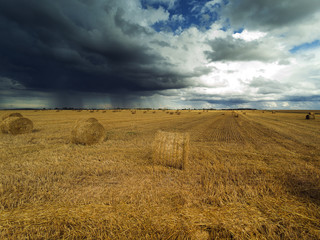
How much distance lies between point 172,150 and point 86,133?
7092 millimetres

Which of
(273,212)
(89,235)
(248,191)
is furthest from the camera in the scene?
(248,191)

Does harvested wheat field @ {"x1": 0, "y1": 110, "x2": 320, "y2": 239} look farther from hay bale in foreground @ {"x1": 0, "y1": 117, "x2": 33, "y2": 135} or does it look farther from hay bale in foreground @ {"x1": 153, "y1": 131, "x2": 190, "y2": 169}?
hay bale in foreground @ {"x1": 0, "y1": 117, "x2": 33, "y2": 135}

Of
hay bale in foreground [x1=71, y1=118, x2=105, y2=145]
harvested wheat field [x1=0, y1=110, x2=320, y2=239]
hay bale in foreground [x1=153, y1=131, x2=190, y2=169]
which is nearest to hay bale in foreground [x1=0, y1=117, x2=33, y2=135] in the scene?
hay bale in foreground [x1=71, y1=118, x2=105, y2=145]

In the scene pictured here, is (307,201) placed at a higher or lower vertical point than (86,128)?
lower

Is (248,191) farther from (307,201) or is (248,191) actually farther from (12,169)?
(12,169)

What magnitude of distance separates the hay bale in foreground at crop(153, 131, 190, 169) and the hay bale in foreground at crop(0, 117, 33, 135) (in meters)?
15.0

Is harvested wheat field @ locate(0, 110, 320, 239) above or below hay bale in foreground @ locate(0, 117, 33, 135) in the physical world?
below

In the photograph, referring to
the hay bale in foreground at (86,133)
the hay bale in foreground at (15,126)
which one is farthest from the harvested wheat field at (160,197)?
the hay bale in foreground at (15,126)

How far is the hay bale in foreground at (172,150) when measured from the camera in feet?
22.5

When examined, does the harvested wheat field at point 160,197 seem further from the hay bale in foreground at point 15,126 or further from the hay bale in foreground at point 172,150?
the hay bale in foreground at point 15,126

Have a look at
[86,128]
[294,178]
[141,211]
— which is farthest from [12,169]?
[294,178]

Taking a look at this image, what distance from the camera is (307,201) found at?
4281 mm

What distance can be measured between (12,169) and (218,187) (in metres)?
8.05

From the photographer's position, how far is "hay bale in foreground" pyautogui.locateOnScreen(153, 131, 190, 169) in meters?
6.85
